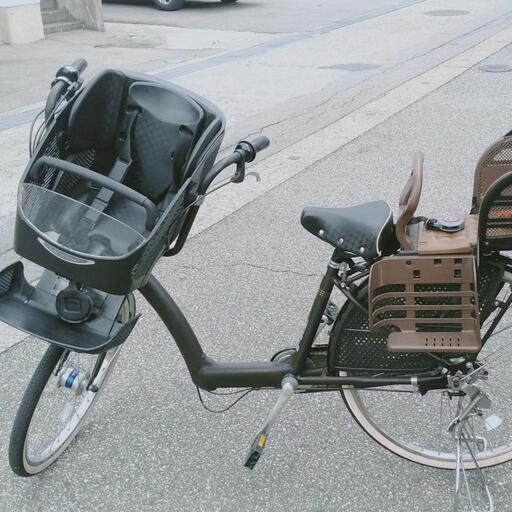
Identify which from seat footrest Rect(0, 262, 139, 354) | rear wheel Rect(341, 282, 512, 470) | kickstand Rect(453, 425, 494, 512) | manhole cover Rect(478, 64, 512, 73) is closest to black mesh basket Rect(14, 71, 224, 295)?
seat footrest Rect(0, 262, 139, 354)

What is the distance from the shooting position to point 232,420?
310 centimetres

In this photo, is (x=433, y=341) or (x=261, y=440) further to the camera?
(x=261, y=440)

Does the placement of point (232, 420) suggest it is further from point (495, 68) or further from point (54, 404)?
point (495, 68)

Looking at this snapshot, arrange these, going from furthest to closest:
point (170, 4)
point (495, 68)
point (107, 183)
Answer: point (170, 4)
point (495, 68)
point (107, 183)

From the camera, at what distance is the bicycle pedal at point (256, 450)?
8.55 ft

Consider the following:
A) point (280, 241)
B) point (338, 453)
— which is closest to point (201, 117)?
point (338, 453)

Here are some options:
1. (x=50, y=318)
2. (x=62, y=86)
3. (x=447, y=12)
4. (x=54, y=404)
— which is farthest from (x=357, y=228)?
(x=447, y=12)

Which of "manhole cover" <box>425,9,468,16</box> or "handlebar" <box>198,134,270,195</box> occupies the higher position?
"handlebar" <box>198,134,270,195</box>

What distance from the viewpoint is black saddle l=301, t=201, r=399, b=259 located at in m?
2.27

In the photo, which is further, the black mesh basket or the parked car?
the parked car

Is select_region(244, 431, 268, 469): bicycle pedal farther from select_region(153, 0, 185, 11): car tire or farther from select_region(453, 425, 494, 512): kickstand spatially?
select_region(153, 0, 185, 11): car tire

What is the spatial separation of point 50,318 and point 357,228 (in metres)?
1.03

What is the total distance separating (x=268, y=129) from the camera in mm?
7301

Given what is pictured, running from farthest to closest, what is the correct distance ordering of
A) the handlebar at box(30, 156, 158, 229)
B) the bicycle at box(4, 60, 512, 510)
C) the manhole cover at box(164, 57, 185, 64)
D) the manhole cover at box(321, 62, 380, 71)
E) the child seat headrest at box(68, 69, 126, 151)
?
the manhole cover at box(164, 57, 185, 64) < the manhole cover at box(321, 62, 380, 71) < the child seat headrest at box(68, 69, 126, 151) < the bicycle at box(4, 60, 512, 510) < the handlebar at box(30, 156, 158, 229)
